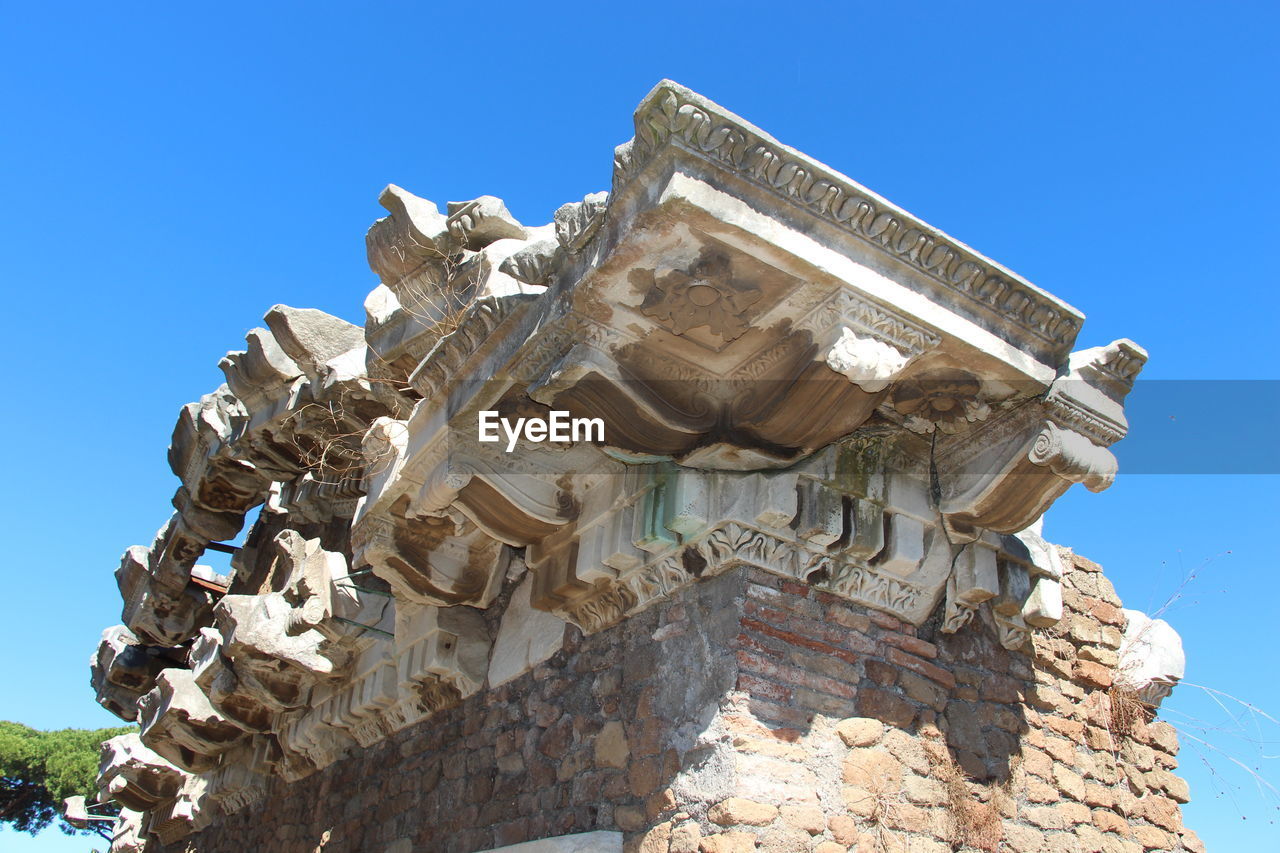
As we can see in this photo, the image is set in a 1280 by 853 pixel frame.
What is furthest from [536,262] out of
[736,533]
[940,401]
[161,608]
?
[161,608]

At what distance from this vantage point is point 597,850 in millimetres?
3490

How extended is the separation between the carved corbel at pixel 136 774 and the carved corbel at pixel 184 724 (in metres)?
1.33

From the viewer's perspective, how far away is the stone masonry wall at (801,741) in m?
3.34

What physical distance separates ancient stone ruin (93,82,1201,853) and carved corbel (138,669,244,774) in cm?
227

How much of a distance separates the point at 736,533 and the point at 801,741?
68 cm

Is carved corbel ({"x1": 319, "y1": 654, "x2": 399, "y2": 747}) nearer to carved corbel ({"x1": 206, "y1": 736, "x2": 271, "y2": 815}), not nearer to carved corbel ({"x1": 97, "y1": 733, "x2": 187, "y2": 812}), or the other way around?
carved corbel ({"x1": 206, "y1": 736, "x2": 271, "y2": 815})

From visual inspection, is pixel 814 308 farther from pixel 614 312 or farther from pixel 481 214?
pixel 481 214

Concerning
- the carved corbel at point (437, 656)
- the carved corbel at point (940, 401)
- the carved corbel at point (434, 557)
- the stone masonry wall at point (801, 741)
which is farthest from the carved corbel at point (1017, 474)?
the carved corbel at point (437, 656)

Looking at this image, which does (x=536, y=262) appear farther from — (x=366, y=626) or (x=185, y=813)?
(x=185, y=813)

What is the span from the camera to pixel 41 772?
84.9 feet

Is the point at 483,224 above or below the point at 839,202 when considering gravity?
above

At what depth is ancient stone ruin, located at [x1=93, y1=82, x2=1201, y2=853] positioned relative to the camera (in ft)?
10.4

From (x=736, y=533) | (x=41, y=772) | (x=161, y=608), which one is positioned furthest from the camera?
(x=41, y=772)

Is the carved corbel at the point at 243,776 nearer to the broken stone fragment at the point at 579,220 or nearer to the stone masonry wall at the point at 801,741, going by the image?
the stone masonry wall at the point at 801,741
